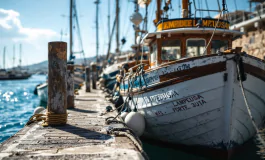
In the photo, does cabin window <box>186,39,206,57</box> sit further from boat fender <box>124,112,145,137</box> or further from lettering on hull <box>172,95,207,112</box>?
boat fender <box>124,112,145,137</box>

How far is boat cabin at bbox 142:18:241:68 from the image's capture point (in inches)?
296

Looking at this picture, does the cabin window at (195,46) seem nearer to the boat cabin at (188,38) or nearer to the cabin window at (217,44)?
the boat cabin at (188,38)

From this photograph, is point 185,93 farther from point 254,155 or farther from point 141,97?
point 254,155

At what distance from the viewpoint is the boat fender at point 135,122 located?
6.57 m

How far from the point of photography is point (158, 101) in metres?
6.40

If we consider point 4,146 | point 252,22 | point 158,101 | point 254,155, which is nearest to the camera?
point 4,146

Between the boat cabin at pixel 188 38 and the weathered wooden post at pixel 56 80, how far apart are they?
3169 mm

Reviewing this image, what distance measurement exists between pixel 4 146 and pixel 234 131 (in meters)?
5.00

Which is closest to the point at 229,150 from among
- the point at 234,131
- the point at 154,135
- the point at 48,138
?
the point at 234,131

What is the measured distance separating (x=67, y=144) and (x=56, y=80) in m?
1.87

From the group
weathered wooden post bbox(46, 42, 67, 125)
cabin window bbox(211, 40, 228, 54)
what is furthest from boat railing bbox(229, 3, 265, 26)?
weathered wooden post bbox(46, 42, 67, 125)

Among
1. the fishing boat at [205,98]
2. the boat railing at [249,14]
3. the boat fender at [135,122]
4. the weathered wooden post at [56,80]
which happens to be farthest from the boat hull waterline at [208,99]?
the boat railing at [249,14]

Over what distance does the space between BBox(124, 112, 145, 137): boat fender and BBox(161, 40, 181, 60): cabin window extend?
232cm

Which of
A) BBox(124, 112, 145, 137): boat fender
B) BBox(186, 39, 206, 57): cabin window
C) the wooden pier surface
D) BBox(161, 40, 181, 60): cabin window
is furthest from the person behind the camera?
BBox(161, 40, 181, 60): cabin window
